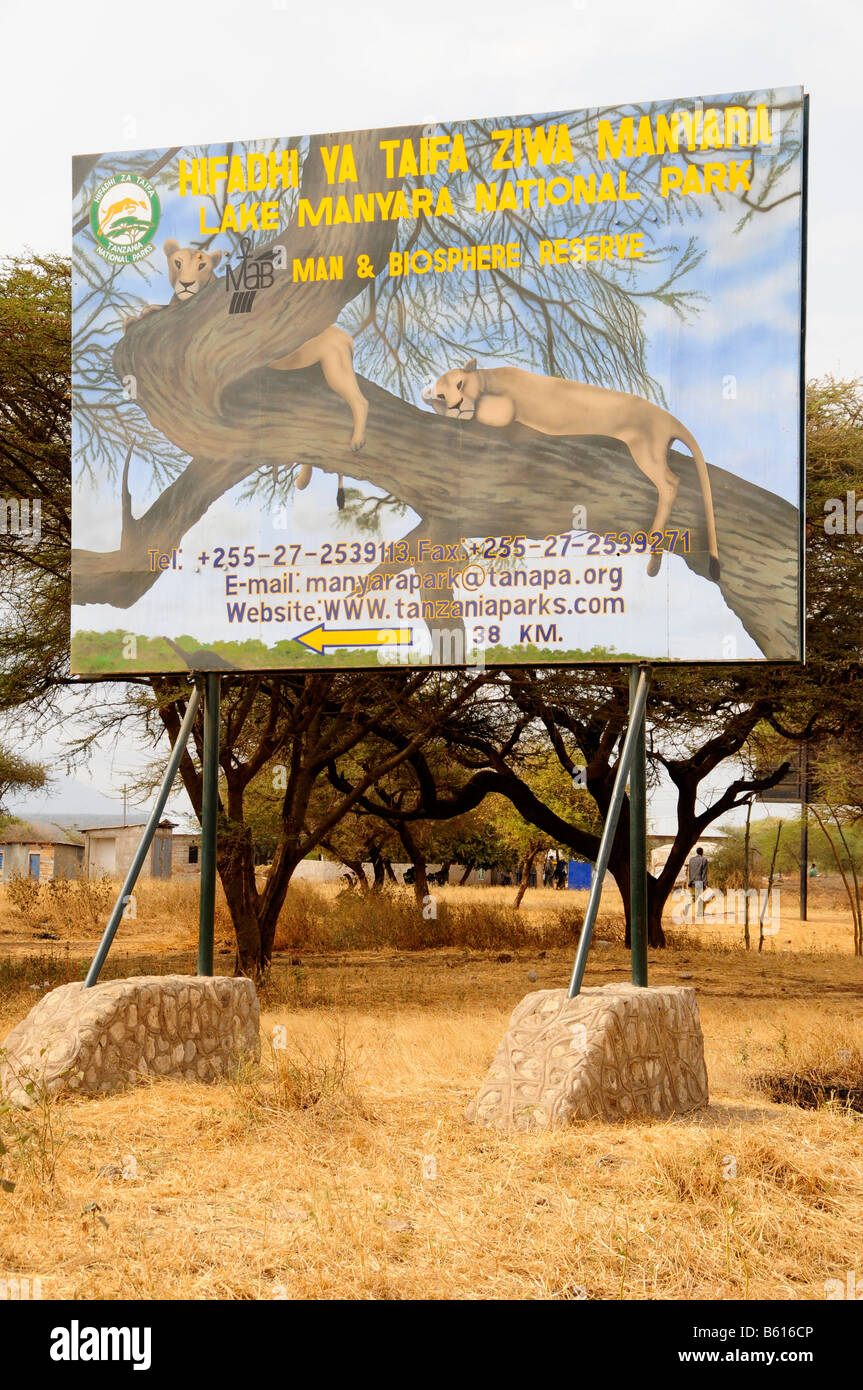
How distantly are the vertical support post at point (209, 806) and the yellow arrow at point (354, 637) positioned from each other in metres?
0.94

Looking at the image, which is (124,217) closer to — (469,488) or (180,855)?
(469,488)

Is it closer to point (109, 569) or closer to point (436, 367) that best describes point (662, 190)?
point (436, 367)

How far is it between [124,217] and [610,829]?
6.03 meters

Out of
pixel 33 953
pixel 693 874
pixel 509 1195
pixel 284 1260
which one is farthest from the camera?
pixel 693 874

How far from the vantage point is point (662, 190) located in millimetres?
9727

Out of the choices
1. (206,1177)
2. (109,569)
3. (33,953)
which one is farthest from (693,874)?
(206,1177)

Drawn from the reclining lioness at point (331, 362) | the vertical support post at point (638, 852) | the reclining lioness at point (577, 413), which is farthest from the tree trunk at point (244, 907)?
the reclining lioness at point (577, 413)

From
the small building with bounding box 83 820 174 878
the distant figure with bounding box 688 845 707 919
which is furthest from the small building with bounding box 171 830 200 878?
the distant figure with bounding box 688 845 707 919

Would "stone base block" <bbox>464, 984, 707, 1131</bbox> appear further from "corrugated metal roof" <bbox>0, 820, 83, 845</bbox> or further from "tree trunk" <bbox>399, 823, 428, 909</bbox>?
"corrugated metal roof" <bbox>0, 820, 83, 845</bbox>

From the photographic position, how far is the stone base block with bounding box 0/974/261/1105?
29.0ft

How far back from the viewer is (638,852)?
988cm

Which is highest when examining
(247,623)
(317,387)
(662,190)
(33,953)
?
(662,190)

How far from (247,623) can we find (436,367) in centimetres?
229

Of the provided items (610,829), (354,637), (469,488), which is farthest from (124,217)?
(610,829)
